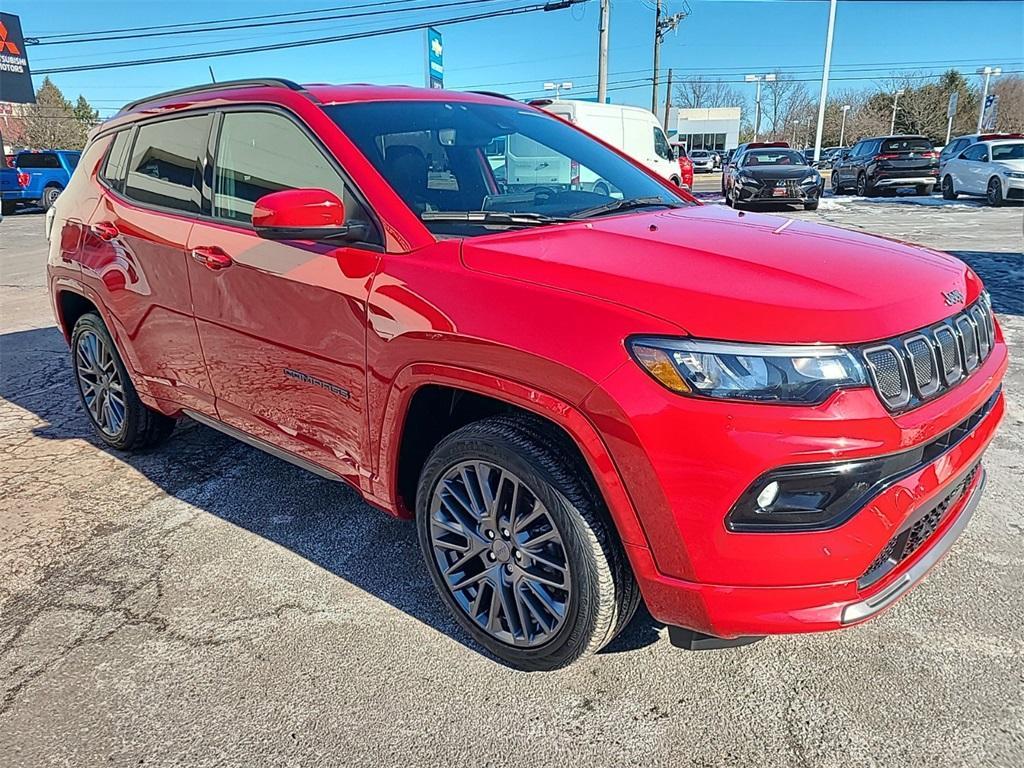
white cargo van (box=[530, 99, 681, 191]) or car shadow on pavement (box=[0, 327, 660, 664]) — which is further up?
white cargo van (box=[530, 99, 681, 191])

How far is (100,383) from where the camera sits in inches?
171

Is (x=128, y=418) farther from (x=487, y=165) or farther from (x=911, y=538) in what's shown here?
(x=911, y=538)

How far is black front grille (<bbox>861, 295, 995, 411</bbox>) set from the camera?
193 cm

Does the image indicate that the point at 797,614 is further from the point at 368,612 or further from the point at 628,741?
the point at 368,612

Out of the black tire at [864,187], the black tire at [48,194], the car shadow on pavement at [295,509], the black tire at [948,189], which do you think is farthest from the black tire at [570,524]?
the black tire at [48,194]

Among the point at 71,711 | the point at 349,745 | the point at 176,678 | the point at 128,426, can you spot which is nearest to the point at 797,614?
the point at 349,745

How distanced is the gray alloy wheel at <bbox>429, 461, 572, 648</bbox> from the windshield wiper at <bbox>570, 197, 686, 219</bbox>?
111 centimetres

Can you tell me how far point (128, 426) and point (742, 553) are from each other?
11.7 feet

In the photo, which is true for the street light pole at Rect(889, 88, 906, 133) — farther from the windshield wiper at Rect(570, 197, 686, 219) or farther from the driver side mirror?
the driver side mirror

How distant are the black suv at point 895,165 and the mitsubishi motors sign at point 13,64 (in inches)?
1407

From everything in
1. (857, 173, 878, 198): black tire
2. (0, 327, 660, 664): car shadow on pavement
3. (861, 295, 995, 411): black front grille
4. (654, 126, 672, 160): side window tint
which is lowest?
(857, 173, 878, 198): black tire

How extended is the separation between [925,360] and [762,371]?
0.55 m

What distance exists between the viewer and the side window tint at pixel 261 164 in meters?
2.80

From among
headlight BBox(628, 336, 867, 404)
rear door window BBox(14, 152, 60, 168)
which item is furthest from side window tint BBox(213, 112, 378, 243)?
rear door window BBox(14, 152, 60, 168)
